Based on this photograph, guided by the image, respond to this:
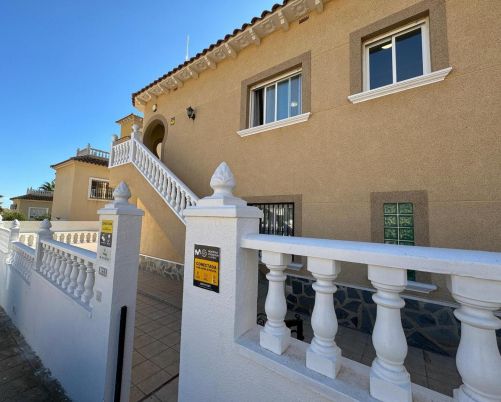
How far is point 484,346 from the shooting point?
0.90 metres

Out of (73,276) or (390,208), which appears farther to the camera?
(390,208)

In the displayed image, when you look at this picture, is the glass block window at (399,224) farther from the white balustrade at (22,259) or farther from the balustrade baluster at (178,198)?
the white balustrade at (22,259)

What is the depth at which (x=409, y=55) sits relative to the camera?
4.23 m

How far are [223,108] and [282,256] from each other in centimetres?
614

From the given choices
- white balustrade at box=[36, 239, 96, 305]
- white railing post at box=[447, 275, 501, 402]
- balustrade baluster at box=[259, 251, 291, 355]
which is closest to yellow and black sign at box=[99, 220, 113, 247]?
white balustrade at box=[36, 239, 96, 305]

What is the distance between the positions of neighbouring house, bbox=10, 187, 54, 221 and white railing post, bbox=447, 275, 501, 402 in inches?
1359

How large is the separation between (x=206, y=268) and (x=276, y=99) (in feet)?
17.5

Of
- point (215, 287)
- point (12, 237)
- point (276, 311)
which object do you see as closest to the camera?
point (276, 311)

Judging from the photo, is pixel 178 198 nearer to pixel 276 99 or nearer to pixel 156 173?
pixel 156 173

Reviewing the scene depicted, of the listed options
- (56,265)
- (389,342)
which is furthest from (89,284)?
(389,342)

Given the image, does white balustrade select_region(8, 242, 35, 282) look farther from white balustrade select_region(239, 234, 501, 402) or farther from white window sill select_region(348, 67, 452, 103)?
white window sill select_region(348, 67, 452, 103)

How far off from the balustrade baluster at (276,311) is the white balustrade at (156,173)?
3.76 m

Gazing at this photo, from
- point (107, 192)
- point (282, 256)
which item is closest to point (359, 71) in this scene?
point (282, 256)

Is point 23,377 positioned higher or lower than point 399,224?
lower
